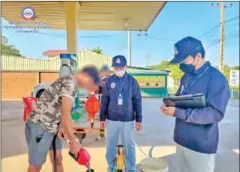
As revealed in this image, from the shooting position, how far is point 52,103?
4.84 ft

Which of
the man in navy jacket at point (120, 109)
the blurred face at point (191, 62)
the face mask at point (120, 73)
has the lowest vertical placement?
the man in navy jacket at point (120, 109)

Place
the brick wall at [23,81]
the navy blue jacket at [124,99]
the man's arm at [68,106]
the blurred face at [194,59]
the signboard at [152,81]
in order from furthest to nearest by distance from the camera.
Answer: the signboard at [152,81] → the brick wall at [23,81] → the navy blue jacket at [124,99] → the man's arm at [68,106] → the blurred face at [194,59]

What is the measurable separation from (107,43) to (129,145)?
→ 1.61 meters

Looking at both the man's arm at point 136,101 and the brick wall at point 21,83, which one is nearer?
the man's arm at point 136,101

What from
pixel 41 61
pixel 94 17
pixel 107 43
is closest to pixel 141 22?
pixel 94 17

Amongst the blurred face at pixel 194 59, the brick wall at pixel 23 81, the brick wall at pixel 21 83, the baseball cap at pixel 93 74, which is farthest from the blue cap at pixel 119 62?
the brick wall at pixel 21 83

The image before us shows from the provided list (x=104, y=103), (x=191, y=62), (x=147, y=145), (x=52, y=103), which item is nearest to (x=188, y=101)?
(x=191, y=62)

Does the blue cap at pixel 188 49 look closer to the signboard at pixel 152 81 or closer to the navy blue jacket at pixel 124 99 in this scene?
the navy blue jacket at pixel 124 99

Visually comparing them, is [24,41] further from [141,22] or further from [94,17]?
[141,22]

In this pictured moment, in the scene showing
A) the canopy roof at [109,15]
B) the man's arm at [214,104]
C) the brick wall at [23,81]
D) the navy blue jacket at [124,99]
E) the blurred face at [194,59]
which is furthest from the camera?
the canopy roof at [109,15]

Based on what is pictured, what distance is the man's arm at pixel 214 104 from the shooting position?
3.70 feet

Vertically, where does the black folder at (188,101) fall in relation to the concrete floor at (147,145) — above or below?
above

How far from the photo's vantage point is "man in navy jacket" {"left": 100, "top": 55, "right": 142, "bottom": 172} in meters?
2.08

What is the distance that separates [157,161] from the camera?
60.6 inches
